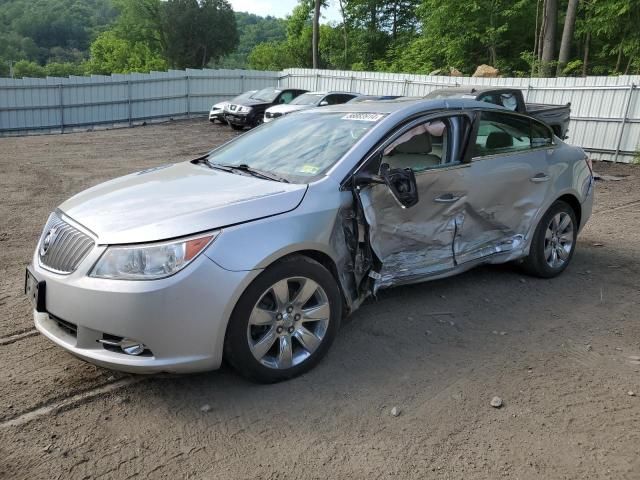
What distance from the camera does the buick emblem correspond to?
3422 mm

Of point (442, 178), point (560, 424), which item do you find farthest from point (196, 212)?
point (560, 424)

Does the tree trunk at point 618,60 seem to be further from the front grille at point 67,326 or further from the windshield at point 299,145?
the front grille at point 67,326

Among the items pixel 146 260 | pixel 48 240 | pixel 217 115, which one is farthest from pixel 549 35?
pixel 146 260

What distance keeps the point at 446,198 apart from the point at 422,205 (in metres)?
0.26

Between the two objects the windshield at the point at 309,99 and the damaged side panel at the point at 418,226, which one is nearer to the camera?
the damaged side panel at the point at 418,226

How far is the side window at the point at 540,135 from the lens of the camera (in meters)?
5.21

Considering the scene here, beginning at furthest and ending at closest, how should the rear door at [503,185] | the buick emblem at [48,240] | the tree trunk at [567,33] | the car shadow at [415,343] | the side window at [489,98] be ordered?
the tree trunk at [567,33] → the side window at [489,98] → the rear door at [503,185] → the buick emblem at [48,240] → the car shadow at [415,343]

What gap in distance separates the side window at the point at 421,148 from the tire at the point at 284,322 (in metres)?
1.11

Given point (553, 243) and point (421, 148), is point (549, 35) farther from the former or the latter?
point (421, 148)

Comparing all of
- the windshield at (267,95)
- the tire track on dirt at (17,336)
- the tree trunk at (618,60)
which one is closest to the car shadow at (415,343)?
the tire track on dirt at (17,336)

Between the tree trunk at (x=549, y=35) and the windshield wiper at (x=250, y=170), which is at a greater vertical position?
the tree trunk at (x=549, y=35)

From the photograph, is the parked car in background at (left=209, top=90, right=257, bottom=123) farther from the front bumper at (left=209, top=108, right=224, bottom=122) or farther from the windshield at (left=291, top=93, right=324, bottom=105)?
the windshield at (left=291, top=93, right=324, bottom=105)

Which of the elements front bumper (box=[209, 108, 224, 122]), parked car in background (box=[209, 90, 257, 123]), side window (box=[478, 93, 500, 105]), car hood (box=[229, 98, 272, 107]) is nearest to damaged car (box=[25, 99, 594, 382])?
side window (box=[478, 93, 500, 105])

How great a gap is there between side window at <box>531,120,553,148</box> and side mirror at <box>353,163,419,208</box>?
6.26 feet
